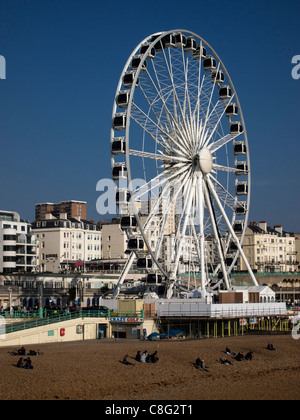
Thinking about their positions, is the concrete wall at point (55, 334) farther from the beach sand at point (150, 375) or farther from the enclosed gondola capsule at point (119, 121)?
the enclosed gondola capsule at point (119, 121)

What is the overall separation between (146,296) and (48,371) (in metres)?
22.9

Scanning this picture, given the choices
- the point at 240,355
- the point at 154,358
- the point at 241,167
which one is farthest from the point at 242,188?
the point at 154,358

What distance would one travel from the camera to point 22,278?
258 feet

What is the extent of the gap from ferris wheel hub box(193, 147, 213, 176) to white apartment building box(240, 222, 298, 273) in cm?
6683

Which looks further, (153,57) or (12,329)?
(153,57)

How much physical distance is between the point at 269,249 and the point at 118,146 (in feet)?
261

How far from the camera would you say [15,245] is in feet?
273

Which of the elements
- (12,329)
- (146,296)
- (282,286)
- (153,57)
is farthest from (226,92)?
(282,286)

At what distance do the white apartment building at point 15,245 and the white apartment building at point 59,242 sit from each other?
15.0 meters

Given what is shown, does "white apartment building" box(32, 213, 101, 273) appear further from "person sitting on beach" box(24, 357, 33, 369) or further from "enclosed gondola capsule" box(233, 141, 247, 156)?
"person sitting on beach" box(24, 357, 33, 369)

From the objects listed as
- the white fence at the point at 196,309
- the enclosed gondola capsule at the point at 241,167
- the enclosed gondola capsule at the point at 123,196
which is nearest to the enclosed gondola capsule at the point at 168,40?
the enclosed gondola capsule at the point at 123,196

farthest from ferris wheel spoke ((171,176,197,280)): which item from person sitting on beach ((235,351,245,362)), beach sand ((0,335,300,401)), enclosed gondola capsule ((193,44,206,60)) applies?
person sitting on beach ((235,351,245,362))

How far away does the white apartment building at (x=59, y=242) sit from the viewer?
107312 mm
